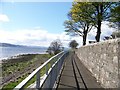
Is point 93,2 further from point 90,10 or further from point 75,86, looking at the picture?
point 75,86

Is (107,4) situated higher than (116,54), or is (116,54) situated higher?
(107,4)

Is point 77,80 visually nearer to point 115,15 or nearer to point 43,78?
point 43,78

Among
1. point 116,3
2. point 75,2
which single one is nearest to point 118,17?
point 116,3

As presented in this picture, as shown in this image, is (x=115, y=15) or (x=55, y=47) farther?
(x=55, y=47)

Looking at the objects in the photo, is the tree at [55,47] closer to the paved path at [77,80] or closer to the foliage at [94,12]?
the foliage at [94,12]

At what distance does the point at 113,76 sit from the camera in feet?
25.4

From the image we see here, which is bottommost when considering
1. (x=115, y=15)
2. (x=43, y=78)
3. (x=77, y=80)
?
(x=77, y=80)

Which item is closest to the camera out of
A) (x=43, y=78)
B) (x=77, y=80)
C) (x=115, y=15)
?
(x=43, y=78)

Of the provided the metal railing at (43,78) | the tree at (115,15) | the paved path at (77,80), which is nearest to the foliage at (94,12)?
the tree at (115,15)

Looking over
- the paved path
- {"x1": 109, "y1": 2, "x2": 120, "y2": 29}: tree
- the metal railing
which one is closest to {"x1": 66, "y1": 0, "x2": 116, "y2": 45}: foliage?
Result: {"x1": 109, "y1": 2, "x2": 120, "y2": 29}: tree

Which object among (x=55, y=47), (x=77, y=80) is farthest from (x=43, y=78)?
(x=55, y=47)

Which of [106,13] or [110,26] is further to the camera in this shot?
[110,26]

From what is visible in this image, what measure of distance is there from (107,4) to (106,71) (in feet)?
59.1

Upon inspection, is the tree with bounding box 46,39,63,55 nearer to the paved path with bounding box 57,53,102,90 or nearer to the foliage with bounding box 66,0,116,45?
the foliage with bounding box 66,0,116,45
